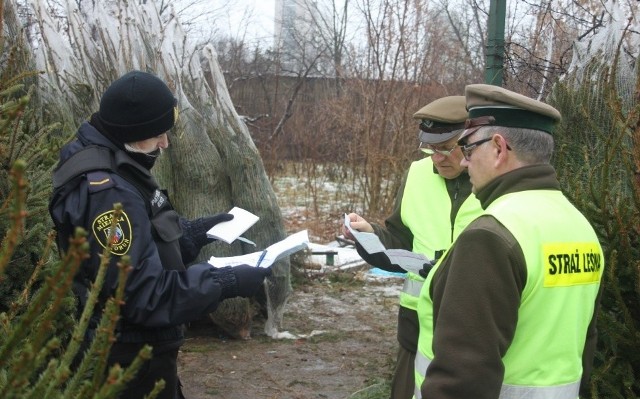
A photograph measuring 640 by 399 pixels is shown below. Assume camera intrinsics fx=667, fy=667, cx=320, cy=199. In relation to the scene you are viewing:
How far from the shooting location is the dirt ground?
194 inches

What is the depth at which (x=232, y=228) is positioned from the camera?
10.6 ft

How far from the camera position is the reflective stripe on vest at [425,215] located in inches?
122

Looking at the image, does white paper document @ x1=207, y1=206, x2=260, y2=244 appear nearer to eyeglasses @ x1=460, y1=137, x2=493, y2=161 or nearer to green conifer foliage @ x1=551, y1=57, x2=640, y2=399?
eyeglasses @ x1=460, y1=137, x2=493, y2=161

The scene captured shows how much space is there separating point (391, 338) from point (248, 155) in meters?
2.10

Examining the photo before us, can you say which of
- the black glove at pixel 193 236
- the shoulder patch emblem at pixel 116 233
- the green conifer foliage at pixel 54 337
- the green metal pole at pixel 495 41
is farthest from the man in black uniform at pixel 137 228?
the green metal pole at pixel 495 41

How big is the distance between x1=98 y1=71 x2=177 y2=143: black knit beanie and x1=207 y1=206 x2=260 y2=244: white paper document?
0.70 m

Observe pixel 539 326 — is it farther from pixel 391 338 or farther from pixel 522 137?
pixel 391 338

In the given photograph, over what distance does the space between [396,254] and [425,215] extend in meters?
0.51

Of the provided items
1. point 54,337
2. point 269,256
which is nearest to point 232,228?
point 269,256

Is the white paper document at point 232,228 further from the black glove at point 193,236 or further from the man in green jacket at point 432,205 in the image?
the man in green jacket at point 432,205

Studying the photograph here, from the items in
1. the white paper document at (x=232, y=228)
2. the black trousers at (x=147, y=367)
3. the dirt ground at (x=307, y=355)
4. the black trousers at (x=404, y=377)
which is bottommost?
the dirt ground at (x=307, y=355)

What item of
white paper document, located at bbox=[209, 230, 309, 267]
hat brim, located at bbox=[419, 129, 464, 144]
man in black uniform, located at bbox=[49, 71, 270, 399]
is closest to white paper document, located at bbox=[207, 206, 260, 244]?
white paper document, located at bbox=[209, 230, 309, 267]

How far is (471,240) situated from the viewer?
1.75 metres

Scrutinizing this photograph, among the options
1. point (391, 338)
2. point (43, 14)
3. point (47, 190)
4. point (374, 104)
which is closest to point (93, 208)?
point (47, 190)
